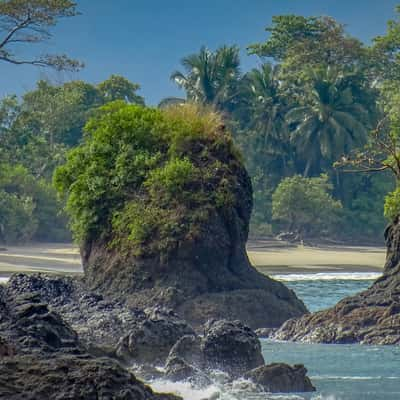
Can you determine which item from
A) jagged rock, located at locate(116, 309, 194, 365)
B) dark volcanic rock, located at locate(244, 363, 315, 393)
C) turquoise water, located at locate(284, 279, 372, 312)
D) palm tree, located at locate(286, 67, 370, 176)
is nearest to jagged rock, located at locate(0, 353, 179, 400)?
dark volcanic rock, located at locate(244, 363, 315, 393)

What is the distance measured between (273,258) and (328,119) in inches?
871

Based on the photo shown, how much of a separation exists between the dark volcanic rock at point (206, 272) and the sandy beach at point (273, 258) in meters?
15.6

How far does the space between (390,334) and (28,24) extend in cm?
2570

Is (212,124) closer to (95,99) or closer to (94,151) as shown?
(94,151)

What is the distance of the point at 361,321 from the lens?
21.3 meters

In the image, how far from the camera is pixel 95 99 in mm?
82000

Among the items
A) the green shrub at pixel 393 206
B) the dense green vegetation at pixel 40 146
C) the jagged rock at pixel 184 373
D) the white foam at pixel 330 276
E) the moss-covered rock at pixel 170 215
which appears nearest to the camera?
the jagged rock at pixel 184 373

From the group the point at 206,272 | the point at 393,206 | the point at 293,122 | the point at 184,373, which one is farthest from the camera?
the point at 293,122

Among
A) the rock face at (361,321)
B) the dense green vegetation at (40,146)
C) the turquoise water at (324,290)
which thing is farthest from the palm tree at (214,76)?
the rock face at (361,321)

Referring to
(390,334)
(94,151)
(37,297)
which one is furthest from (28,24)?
(37,297)

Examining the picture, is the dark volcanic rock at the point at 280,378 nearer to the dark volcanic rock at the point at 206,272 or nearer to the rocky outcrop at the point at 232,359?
the rocky outcrop at the point at 232,359

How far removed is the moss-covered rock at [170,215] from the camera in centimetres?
2222

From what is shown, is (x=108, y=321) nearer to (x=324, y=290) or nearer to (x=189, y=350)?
(x=189, y=350)

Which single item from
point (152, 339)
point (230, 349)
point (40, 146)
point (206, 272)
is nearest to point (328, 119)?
point (40, 146)
